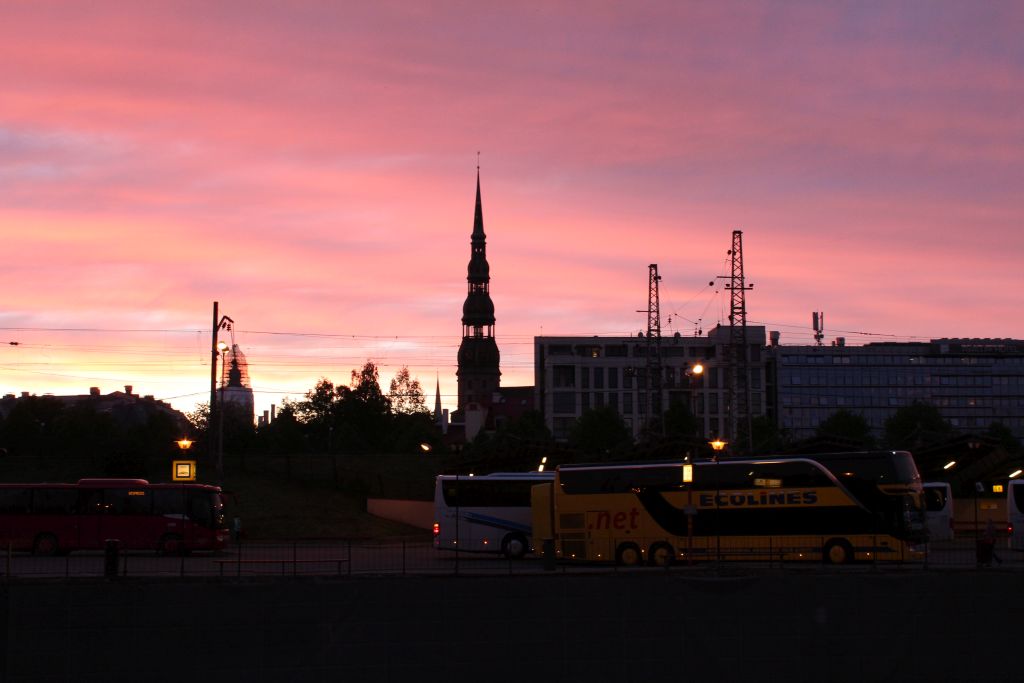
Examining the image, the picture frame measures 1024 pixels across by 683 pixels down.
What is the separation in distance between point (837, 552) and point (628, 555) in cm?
709

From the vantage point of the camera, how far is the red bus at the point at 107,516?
43438mm

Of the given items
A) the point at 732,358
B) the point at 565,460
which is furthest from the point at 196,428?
the point at 565,460

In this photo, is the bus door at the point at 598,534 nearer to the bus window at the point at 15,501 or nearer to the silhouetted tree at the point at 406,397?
the bus window at the point at 15,501

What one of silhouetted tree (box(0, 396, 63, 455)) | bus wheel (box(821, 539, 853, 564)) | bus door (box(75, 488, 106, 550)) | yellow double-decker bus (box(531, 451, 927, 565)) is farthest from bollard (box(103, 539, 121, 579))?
silhouetted tree (box(0, 396, 63, 455))

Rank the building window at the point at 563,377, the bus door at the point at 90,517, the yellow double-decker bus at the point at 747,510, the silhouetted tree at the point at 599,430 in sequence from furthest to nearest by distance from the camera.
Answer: the building window at the point at 563,377 → the silhouetted tree at the point at 599,430 → the bus door at the point at 90,517 → the yellow double-decker bus at the point at 747,510

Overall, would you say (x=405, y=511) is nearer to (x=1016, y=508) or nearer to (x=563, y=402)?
(x=1016, y=508)

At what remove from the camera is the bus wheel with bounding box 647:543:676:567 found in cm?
3762

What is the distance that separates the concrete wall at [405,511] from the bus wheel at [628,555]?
2364 centimetres

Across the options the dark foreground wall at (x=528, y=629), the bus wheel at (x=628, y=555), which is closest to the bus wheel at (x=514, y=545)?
the bus wheel at (x=628, y=555)

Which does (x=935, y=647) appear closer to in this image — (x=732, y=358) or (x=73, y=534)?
(x=73, y=534)

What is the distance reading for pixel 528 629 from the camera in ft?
99.3

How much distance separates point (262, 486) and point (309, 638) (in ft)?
124

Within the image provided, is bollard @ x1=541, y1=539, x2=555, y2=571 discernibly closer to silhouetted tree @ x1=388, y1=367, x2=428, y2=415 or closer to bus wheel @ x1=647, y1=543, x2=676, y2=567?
bus wheel @ x1=647, y1=543, x2=676, y2=567

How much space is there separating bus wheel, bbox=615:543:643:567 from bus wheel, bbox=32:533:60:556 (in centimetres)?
2243
